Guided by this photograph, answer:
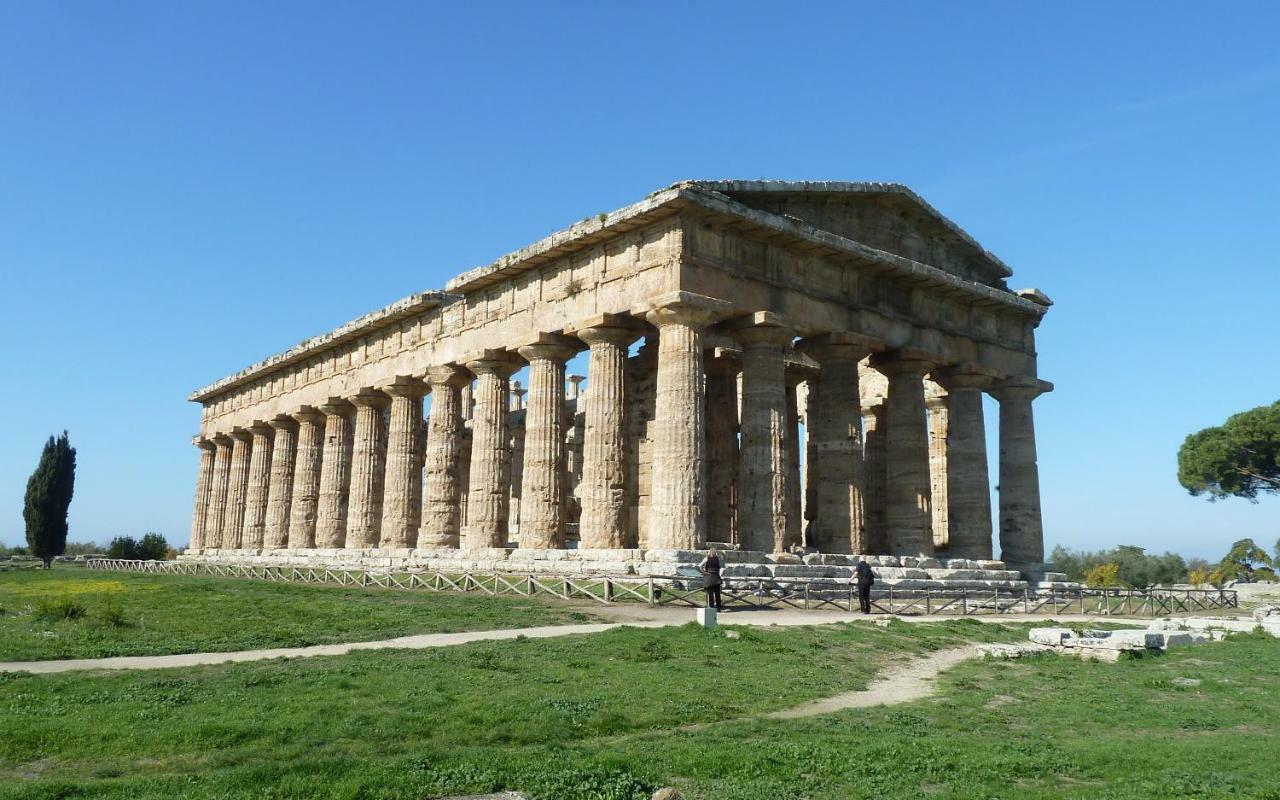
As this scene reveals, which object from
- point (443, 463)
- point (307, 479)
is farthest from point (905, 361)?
point (307, 479)

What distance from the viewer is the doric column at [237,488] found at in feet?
174

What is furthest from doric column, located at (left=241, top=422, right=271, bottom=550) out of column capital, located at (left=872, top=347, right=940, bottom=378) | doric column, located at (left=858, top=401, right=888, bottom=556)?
column capital, located at (left=872, top=347, right=940, bottom=378)

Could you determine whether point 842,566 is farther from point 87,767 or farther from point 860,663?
point 87,767

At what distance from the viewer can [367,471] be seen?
4084 centimetres

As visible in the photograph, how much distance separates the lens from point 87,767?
8.26 metres

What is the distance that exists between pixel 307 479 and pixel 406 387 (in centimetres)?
1101

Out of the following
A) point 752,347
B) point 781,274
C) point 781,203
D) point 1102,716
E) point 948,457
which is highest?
point 781,203

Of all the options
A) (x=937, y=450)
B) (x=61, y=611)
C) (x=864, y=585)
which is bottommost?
(x=61, y=611)

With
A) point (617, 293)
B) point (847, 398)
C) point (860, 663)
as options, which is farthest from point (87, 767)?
point (847, 398)

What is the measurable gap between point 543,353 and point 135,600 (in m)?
13.3

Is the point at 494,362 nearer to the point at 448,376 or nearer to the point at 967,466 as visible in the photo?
the point at 448,376

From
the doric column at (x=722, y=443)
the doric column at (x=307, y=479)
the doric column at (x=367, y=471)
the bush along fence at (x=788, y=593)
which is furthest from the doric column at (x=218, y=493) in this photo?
the doric column at (x=722, y=443)

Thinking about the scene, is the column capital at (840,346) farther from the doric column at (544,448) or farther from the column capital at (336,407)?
the column capital at (336,407)

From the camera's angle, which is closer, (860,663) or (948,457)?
(860,663)
